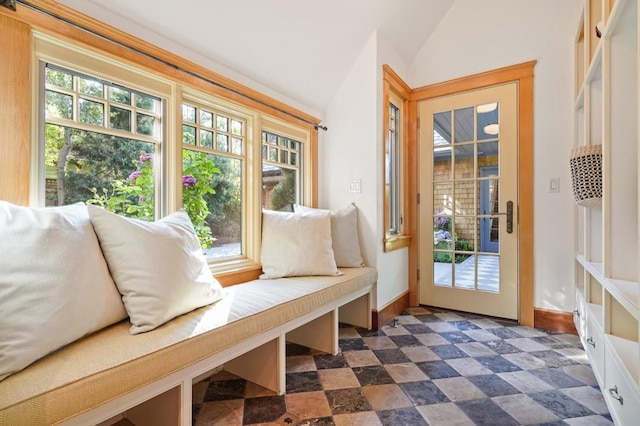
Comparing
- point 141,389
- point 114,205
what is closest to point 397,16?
point 114,205

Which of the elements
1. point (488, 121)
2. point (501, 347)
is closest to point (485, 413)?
point (501, 347)

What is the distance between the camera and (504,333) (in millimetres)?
2381

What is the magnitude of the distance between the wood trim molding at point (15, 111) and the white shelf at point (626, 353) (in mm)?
2331

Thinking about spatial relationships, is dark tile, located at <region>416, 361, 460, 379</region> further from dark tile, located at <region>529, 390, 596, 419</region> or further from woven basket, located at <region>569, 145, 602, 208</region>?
woven basket, located at <region>569, 145, 602, 208</region>

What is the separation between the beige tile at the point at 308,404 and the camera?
Answer: 145 centimetres

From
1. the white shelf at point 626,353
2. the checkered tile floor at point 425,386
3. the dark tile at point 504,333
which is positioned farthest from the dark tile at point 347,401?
the dark tile at point 504,333

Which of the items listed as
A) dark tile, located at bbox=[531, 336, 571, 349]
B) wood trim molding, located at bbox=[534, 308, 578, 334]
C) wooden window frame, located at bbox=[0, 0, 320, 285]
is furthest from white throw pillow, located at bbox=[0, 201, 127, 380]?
wood trim molding, located at bbox=[534, 308, 578, 334]

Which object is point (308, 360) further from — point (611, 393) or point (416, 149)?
point (416, 149)

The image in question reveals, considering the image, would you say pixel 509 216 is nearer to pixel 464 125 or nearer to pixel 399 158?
pixel 464 125

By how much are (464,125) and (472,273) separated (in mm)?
1352

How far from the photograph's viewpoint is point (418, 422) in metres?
1.39

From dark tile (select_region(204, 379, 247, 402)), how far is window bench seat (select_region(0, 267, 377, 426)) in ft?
0.20

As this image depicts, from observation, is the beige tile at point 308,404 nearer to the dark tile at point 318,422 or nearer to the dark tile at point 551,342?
the dark tile at point 318,422

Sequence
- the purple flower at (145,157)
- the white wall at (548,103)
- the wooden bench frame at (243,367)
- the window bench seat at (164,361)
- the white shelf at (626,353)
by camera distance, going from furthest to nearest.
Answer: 1. the white wall at (548,103)
2. the purple flower at (145,157)
3. the white shelf at (626,353)
4. the wooden bench frame at (243,367)
5. the window bench seat at (164,361)
